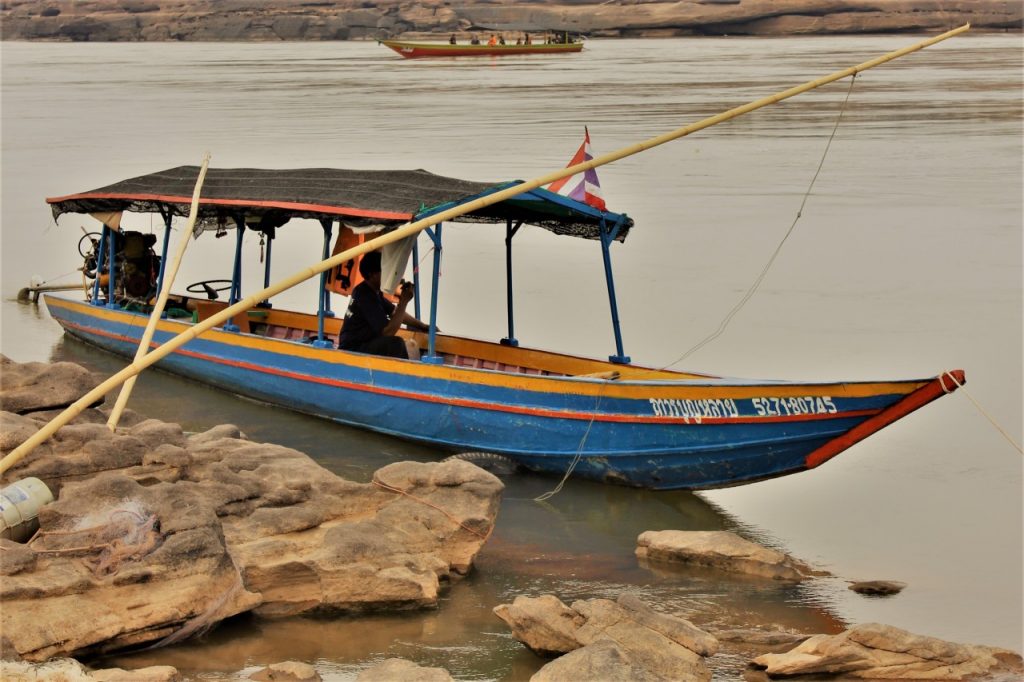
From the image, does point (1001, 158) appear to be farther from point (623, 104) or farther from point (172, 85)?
point (172, 85)

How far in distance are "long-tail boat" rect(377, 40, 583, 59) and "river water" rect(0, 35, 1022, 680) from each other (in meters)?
19.6

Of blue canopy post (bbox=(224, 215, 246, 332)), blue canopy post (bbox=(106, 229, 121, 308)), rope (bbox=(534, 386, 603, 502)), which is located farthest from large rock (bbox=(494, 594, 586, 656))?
blue canopy post (bbox=(106, 229, 121, 308))

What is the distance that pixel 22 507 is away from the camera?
7.43 metres

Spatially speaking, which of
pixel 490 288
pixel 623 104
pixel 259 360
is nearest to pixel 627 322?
pixel 490 288

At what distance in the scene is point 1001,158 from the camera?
25.4 meters

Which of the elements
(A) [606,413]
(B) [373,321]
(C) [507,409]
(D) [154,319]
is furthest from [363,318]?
(A) [606,413]

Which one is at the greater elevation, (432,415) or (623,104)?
(623,104)

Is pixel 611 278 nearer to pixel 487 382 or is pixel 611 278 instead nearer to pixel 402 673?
pixel 487 382

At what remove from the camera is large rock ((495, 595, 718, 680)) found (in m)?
6.31

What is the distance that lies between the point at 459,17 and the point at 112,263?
65764 mm

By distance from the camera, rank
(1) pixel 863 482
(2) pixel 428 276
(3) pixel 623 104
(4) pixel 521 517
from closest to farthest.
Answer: (4) pixel 521 517
(1) pixel 863 482
(2) pixel 428 276
(3) pixel 623 104

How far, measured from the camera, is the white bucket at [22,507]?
731cm

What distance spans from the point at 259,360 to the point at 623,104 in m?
25.3

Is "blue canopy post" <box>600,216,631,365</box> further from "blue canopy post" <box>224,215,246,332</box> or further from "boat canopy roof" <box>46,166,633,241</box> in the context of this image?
"blue canopy post" <box>224,215,246,332</box>
